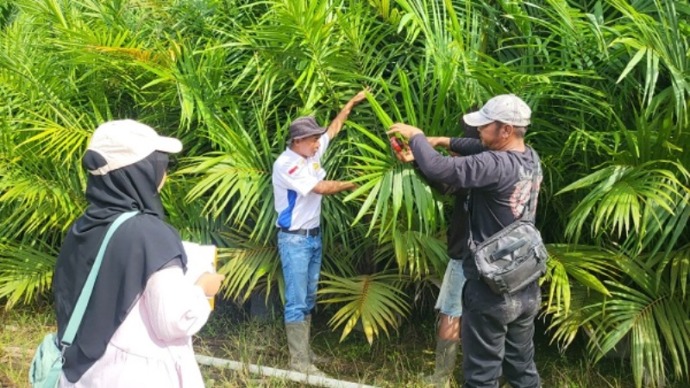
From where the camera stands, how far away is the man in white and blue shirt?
4238mm

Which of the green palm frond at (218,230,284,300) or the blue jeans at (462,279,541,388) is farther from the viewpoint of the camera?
the green palm frond at (218,230,284,300)

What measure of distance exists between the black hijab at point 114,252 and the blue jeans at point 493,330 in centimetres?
156

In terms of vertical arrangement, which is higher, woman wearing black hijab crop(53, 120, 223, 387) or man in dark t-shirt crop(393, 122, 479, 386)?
woman wearing black hijab crop(53, 120, 223, 387)

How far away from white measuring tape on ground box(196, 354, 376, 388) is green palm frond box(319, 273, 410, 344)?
27 cm

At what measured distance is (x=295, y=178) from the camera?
4.24m

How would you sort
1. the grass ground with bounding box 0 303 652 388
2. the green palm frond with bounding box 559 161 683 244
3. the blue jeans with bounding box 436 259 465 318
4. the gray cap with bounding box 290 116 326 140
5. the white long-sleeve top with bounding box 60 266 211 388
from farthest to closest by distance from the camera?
the grass ground with bounding box 0 303 652 388
the gray cap with bounding box 290 116 326 140
the blue jeans with bounding box 436 259 465 318
the green palm frond with bounding box 559 161 683 244
the white long-sleeve top with bounding box 60 266 211 388

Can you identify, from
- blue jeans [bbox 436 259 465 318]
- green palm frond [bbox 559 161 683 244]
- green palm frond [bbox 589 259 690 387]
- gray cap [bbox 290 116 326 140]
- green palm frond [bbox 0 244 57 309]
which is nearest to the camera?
green palm frond [bbox 559 161 683 244]

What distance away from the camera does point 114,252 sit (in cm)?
230

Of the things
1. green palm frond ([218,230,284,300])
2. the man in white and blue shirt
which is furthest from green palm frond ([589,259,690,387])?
green palm frond ([218,230,284,300])

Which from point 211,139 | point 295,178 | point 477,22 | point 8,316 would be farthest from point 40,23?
point 477,22

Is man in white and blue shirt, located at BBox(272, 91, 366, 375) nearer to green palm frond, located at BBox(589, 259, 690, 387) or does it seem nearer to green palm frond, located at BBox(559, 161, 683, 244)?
green palm frond, located at BBox(559, 161, 683, 244)

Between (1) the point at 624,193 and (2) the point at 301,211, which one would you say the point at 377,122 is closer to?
(2) the point at 301,211

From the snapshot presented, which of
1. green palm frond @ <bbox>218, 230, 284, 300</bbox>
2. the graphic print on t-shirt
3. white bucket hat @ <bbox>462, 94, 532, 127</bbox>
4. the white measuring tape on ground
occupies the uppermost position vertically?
white bucket hat @ <bbox>462, 94, 532, 127</bbox>

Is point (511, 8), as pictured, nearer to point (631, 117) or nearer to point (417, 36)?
point (417, 36)
